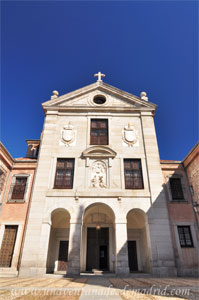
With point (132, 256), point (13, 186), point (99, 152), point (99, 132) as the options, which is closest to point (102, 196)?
point (99, 152)

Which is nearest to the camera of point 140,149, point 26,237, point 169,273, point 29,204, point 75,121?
point 169,273

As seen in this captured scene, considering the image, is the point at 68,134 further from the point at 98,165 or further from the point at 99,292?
the point at 99,292

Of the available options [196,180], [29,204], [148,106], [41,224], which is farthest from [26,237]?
[148,106]

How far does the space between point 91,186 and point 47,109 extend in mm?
9654

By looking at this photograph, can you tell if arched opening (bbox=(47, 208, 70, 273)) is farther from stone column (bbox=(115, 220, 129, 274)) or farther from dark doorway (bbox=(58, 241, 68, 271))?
stone column (bbox=(115, 220, 129, 274))

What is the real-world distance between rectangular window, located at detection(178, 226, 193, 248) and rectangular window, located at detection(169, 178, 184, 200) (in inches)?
93.4

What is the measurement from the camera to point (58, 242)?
15.9m

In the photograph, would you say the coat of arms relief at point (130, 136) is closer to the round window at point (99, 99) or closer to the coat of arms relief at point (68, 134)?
the round window at point (99, 99)

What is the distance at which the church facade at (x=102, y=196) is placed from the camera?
12.8 m

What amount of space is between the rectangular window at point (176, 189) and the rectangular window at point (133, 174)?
2.69m

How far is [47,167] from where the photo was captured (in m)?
15.5

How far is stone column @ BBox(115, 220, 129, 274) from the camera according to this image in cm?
1203

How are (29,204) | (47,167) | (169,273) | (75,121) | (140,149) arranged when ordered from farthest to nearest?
(75,121) → (140,149) → (47,167) → (29,204) → (169,273)

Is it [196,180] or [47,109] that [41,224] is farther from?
[196,180]
